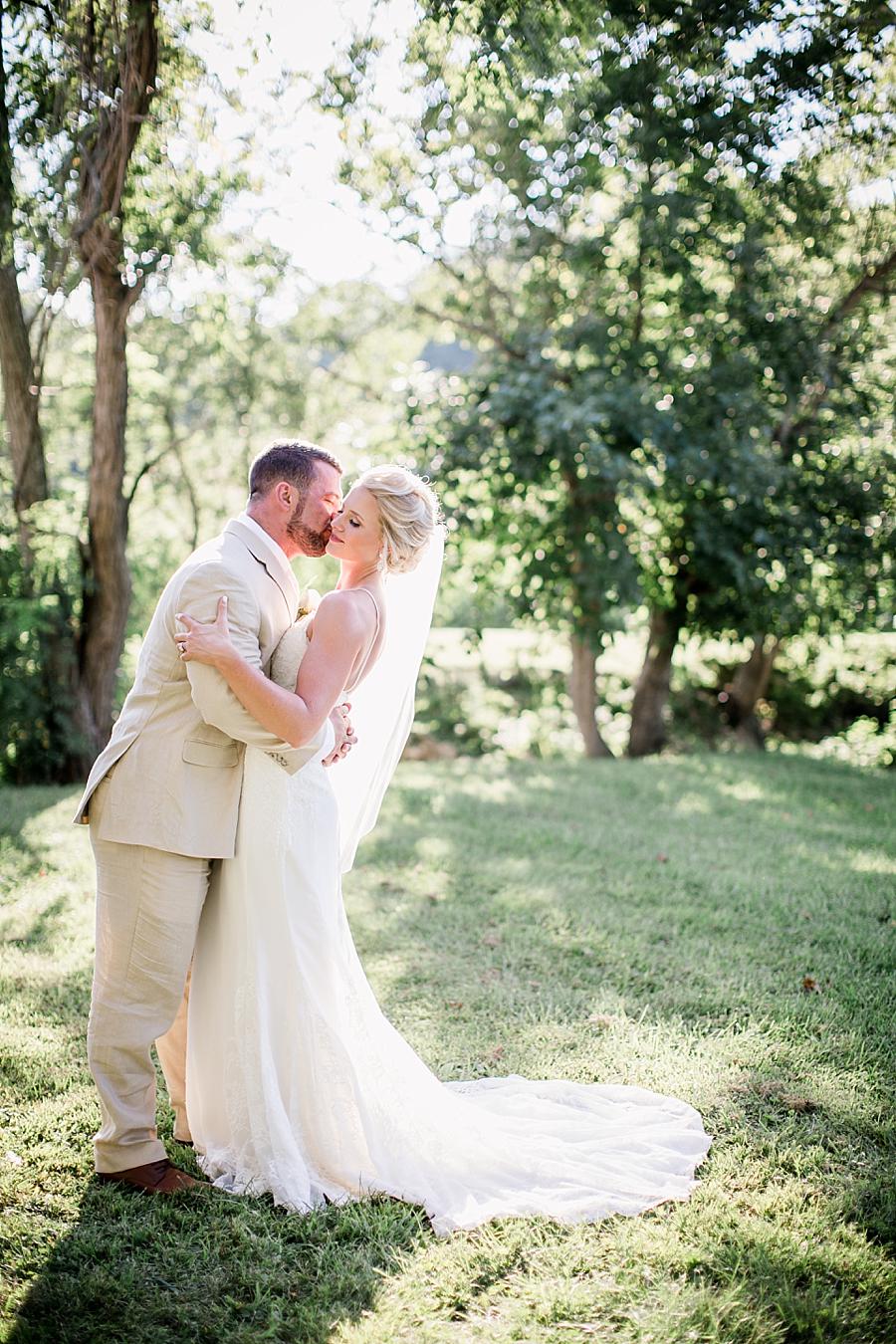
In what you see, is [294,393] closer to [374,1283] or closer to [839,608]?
[839,608]

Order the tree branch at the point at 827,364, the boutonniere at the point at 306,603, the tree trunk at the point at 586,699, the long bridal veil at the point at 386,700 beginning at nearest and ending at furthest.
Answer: the boutonniere at the point at 306,603
the long bridal veil at the point at 386,700
the tree branch at the point at 827,364
the tree trunk at the point at 586,699

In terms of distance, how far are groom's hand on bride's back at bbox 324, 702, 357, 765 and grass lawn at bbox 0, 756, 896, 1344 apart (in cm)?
142

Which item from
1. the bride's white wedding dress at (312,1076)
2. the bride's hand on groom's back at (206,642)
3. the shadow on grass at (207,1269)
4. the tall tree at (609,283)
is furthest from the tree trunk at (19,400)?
the shadow on grass at (207,1269)

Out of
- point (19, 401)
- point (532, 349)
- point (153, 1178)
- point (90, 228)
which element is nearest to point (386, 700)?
point (153, 1178)

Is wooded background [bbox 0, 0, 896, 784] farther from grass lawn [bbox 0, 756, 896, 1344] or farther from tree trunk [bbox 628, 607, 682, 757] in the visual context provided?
grass lawn [bbox 0, 756, 896, 1344]

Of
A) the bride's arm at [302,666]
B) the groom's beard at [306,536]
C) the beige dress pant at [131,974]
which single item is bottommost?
the beige dress pant at [131,974]

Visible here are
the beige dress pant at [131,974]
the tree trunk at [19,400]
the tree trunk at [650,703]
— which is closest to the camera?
the beige dress pant at [131,974]

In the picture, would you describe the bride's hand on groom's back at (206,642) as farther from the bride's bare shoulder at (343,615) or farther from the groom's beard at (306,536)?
the groom's beard at (306,536)

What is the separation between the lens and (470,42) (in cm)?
474

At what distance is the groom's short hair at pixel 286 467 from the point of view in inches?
124

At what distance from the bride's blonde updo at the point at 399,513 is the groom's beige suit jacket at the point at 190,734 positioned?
0.39 m

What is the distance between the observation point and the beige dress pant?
2.99m

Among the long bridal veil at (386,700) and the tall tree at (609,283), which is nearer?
the long bridal veil at (386,700)

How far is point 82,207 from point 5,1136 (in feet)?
16.6
